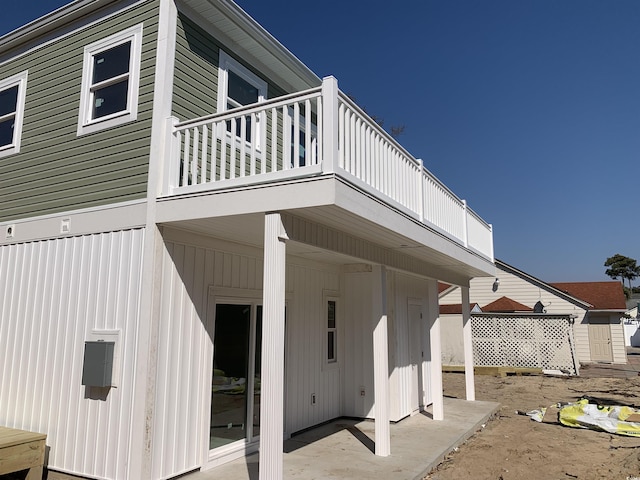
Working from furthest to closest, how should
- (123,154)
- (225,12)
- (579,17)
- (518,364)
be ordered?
(518,364) < (579,17) < (225,12) < (123,154)

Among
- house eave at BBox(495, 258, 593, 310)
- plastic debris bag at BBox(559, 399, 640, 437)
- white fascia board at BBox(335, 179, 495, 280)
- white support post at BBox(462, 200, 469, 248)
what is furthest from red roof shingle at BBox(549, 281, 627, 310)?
white fascia board at BBox(335, 179, 495, 280)

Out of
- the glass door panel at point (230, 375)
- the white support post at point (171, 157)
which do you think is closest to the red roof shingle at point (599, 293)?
the glass door panel at point (230, 375)

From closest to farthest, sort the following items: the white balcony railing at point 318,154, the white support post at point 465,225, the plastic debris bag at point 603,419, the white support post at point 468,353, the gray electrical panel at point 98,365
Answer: the white balcony railing at point 318,154 → the gray electrical panel at point 98,365 → the plastic debris bag at point 603,419 → the white support post at point 465,225 → the white support post at point 468,353

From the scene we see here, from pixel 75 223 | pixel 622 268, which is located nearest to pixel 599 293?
pixel 75 223

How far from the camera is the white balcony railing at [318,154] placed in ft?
14.3

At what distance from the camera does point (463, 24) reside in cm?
1436

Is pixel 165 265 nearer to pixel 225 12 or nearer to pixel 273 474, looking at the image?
pixel 273 474

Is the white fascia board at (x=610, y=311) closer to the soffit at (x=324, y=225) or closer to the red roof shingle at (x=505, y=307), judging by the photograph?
the red roof shingle at (x=505, y=307)

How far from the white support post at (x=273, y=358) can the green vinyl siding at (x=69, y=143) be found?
1934 millimetres

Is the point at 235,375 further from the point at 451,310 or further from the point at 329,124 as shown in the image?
the point at 451,310

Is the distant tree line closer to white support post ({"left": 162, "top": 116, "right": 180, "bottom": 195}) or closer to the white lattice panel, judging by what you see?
the white lattice panel

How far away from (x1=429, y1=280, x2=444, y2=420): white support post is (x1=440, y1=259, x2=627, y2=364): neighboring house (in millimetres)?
13150

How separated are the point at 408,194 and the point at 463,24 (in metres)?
10.6

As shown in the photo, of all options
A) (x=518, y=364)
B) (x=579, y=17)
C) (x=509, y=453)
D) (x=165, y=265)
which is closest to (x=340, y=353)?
(x=509, y=453)
